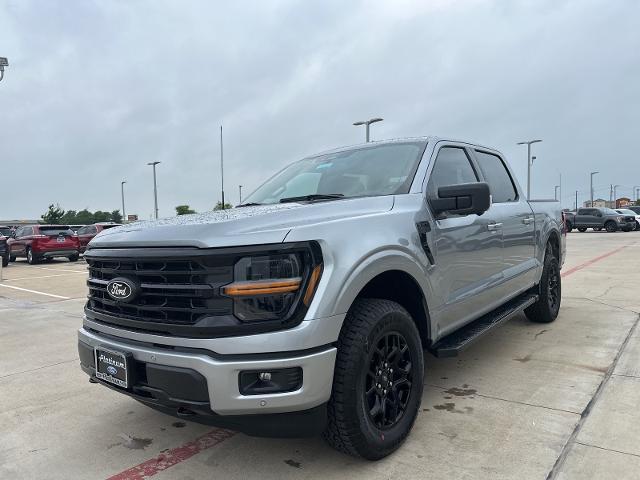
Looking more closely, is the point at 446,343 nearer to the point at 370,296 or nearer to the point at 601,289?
the point at 370,296

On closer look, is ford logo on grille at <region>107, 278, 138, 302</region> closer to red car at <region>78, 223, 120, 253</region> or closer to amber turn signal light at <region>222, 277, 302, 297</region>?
amber turn signal light at <region>222, 277, 302, 297</region>

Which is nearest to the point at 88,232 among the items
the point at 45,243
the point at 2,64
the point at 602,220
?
the point at 45,243

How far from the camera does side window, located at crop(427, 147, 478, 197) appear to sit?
3.56m

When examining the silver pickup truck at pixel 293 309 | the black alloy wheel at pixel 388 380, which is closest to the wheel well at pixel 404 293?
the silver pickup truck at pixel 293 309

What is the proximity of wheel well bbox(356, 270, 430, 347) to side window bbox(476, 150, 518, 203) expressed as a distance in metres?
1.67

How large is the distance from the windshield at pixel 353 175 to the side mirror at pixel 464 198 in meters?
0.27

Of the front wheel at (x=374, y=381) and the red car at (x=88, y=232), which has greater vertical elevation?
the red car at (x=88, y=232)

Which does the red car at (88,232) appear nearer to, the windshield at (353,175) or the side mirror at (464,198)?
the windshield at (353,175)

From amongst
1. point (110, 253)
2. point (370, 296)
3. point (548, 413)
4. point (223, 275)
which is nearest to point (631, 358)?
point (548, 413)

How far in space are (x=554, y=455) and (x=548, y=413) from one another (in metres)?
0.58

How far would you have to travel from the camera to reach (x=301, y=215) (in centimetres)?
263

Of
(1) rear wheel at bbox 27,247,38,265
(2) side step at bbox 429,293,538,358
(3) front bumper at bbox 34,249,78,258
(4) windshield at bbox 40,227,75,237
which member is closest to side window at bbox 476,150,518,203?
(2) side step at bbox 429,293,538,358

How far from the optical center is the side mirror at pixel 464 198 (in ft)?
9.98

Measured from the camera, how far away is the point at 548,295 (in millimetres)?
5609
